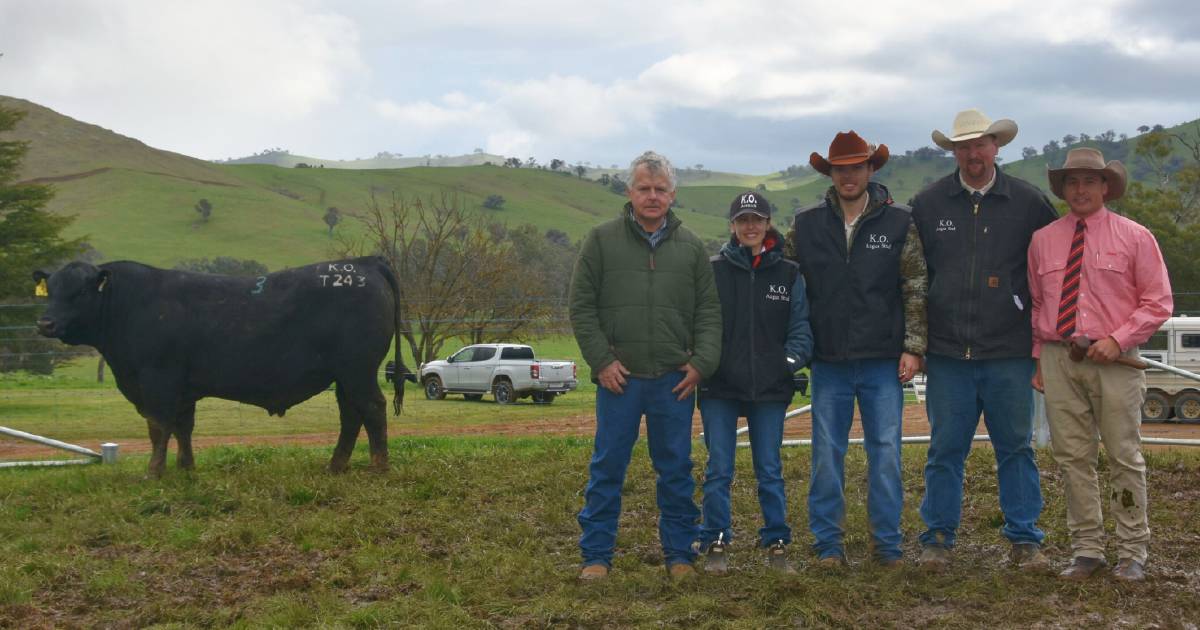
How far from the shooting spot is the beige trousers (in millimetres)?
5992

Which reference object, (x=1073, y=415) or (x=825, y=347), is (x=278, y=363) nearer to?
(x=825, y=347)

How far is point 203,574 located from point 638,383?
281 cm

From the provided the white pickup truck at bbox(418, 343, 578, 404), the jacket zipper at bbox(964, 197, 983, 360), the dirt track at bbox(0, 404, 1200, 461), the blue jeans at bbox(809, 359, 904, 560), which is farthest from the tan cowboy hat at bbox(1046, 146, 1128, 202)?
the white pickup truck at bbox(418, 343, 578, 404)

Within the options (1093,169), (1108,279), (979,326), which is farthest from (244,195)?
(1108,279)

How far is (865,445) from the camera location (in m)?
6.18

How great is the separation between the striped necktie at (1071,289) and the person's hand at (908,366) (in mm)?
798

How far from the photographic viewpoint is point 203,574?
6434mm

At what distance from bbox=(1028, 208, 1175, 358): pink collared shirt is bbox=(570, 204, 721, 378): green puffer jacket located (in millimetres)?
1863

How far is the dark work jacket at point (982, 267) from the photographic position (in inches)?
244

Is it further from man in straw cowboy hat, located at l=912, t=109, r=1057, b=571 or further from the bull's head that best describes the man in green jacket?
the bull's head

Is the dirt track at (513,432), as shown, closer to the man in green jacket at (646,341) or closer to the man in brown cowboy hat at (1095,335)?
the man in green jacket at (646,341)

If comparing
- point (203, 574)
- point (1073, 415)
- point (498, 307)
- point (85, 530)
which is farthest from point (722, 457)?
point (498, 307)

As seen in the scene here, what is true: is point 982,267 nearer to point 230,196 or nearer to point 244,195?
point 230,196

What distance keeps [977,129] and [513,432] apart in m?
13.3
